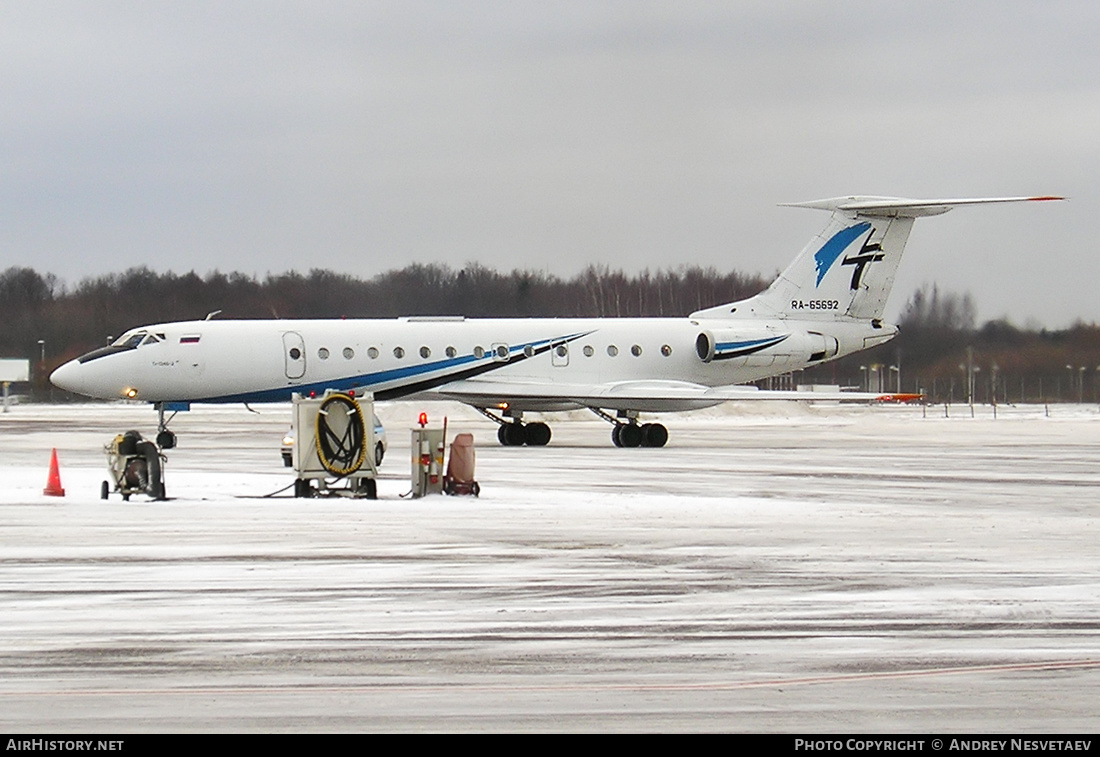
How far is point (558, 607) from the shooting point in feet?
33.2

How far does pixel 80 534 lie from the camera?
14.4m

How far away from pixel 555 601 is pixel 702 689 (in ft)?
9.76

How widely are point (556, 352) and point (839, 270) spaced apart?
7.35 metres

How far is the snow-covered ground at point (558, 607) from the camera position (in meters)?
7.12

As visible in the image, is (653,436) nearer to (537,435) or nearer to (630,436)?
(630,436)

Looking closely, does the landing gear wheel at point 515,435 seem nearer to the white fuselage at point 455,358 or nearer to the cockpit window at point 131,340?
the white fuselage at point 455,358

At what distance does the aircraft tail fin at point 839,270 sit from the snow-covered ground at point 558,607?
1479cm

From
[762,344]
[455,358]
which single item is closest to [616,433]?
[455,358]

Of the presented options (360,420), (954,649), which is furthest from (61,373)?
(954,649)

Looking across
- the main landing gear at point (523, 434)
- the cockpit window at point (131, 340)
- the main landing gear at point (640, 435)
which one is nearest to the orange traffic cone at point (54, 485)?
the cockpit window at point (131, 340)

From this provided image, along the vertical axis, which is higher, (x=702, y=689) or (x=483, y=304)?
(x=483, y=304)

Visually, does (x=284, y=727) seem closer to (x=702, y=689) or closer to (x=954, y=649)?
(x=702, y=689)

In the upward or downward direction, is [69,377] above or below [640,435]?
above

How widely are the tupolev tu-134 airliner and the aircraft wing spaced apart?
4 cm
